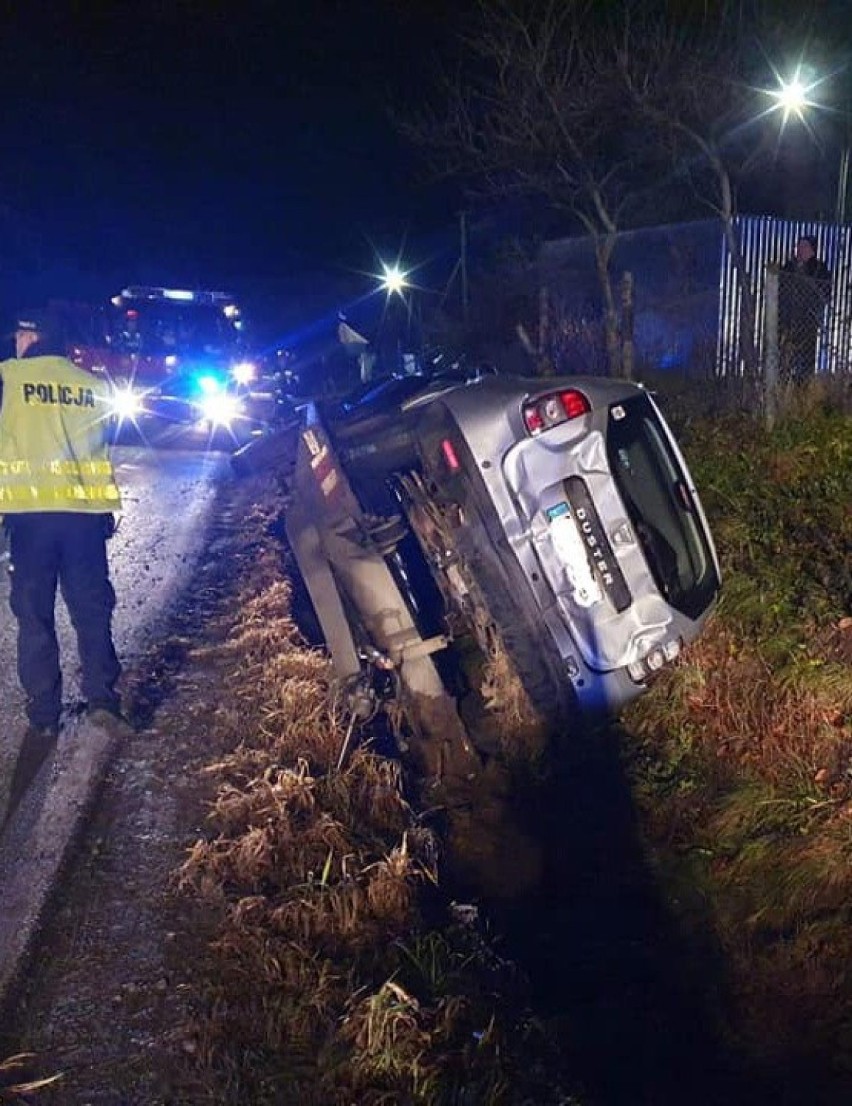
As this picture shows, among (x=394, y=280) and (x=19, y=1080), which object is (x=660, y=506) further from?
(x=394, y=280)

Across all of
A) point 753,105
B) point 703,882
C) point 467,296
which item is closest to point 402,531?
point 703,882

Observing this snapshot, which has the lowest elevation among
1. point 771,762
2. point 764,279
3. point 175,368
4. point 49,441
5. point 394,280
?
point 771,762

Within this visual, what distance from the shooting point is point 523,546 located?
4.12 m

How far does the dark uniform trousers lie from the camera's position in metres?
4.52

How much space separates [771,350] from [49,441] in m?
4.47

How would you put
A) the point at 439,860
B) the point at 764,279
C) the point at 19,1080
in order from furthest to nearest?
the point at 764,279
the point at 439,860
the point at 19,1080

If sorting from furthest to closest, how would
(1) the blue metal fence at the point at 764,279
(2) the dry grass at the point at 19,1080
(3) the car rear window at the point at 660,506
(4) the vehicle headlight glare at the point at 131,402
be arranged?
1. (4) the vehicle headlight glare at the point at 131,402
2. (1) the blue metal fence at the point at 764,279
3. (3) the car rear window at the point at 660,506
4. (2) the dry grass at the point at 19,1080

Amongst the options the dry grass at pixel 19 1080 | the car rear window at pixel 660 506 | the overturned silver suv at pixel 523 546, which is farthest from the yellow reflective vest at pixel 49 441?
the dry grass at pixel 19 1080

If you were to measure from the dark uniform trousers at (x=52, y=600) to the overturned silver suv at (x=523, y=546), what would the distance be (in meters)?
1.01

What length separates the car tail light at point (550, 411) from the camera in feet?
13.4

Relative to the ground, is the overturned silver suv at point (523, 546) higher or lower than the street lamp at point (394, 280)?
lower

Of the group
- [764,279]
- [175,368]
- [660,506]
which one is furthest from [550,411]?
[175,368]

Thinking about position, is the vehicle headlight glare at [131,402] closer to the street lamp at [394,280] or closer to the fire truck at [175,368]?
the fire truck at [175,368]

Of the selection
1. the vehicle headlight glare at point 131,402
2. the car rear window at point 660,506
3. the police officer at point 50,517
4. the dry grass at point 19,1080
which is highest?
the vehicle headlight glare at point 131,402
